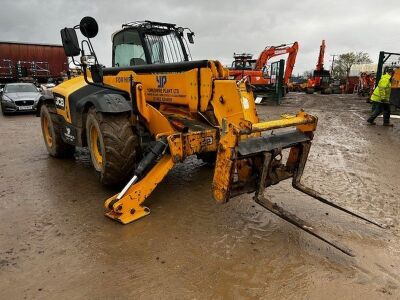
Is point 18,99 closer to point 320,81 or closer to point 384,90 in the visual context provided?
point 384,90

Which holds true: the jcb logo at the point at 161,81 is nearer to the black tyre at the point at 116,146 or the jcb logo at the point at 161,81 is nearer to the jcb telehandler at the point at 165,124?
the jcb telehandler at the point at 165,124

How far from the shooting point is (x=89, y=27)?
415 centimetres

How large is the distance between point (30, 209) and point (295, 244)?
10.4 ft

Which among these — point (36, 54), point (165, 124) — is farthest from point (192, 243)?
point (36, 54)

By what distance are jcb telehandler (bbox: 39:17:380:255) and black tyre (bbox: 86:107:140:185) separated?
12mm

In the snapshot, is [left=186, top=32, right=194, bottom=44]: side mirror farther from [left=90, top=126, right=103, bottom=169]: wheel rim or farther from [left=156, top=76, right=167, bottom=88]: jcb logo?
[left=90, top=126, right=103, bottom=169]: wheel rim

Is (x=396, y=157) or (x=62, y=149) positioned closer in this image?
(x=62, y=149)

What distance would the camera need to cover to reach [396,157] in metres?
6.84

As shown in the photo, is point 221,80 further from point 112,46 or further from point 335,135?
point 335,135

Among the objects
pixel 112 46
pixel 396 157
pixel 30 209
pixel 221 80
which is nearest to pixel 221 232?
pixel 221 80

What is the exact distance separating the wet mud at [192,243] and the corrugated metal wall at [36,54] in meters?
20.3

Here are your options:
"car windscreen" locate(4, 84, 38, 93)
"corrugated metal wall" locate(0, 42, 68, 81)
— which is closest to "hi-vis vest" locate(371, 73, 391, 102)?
"car windscreen" locate(4, 84, 38, 93)

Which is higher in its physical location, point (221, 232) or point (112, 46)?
point (112, 46)

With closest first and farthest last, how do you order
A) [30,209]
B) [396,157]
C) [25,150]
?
[30,209] → [396,157] → [25,150]
